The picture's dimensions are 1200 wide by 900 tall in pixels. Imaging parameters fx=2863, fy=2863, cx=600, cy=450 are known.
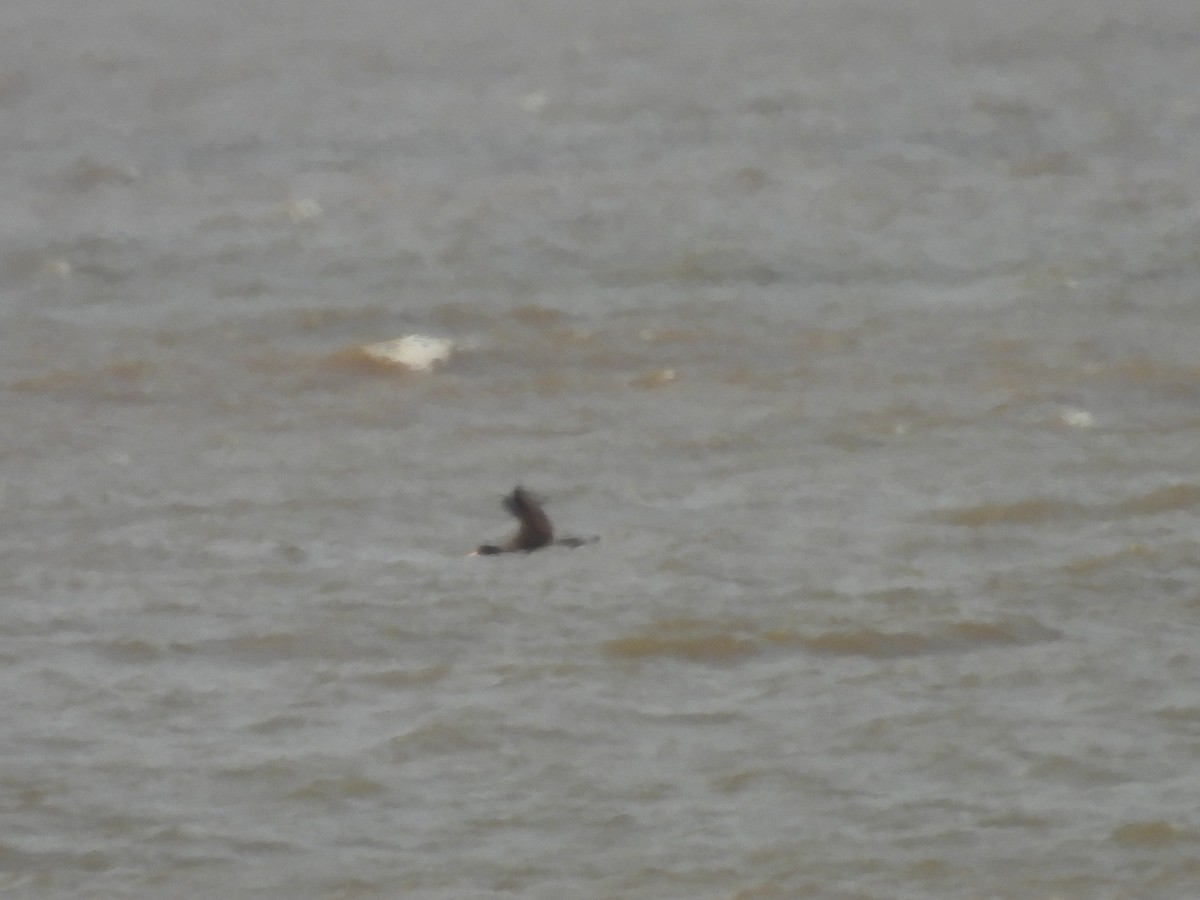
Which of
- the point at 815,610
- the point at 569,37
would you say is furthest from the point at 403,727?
the point at 569,37

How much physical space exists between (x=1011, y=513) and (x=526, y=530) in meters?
1.90

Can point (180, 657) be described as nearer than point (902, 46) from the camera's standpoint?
Yes

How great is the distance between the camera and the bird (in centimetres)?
1009

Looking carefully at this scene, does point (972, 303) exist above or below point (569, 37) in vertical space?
below

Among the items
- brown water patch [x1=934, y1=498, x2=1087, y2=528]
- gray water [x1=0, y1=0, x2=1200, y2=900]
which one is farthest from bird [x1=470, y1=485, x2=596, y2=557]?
brown water patch [x1=934, y1=498, x2=1087, y2=528]

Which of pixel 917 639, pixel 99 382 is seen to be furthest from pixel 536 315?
pixel 917 639

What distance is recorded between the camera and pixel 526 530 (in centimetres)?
1022

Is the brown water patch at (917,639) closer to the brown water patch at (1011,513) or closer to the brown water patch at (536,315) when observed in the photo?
the brown water patch at (1011,513)

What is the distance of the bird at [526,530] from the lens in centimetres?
1009

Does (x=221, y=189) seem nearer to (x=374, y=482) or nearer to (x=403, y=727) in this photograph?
(x=374, y=482)

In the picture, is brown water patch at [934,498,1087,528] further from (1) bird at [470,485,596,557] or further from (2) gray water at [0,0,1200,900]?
(1) bird at [470,485,596,557]

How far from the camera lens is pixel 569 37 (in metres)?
26.7

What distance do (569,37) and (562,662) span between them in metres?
18.1

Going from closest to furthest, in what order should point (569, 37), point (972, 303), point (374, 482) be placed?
1. point (374, 482)
2. point (972, 303)
3. point (569, 37)
